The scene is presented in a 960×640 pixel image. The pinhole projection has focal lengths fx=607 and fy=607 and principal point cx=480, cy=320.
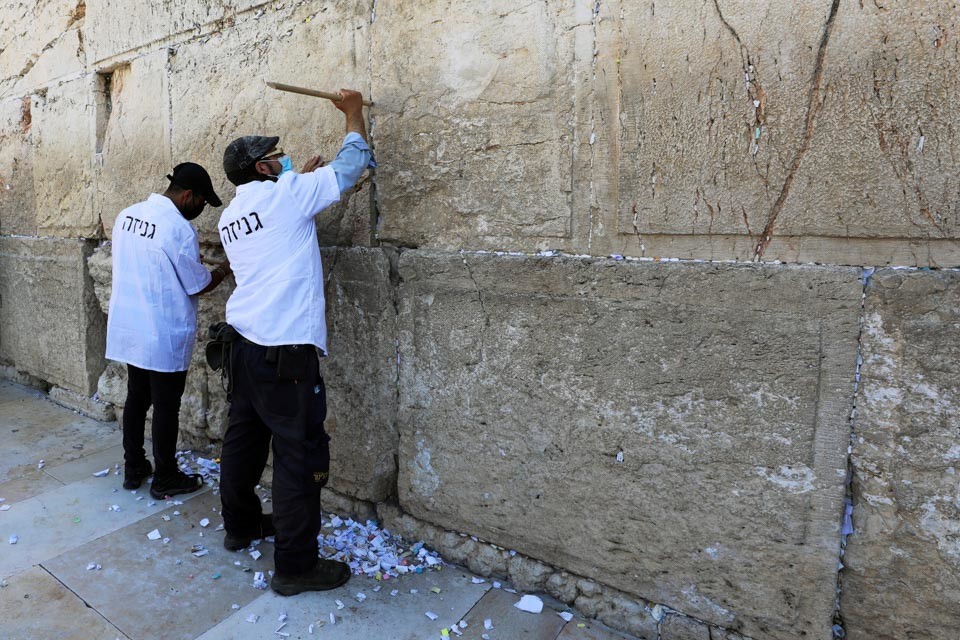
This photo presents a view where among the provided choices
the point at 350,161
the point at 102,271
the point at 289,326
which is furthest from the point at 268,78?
the point at 102,271

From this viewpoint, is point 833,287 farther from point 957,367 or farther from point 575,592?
point 575,592

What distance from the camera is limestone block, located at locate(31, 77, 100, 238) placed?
4242 mm

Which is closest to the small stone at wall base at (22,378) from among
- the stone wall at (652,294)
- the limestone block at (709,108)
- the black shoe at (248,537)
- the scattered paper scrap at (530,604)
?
the black shoe at (248,537)

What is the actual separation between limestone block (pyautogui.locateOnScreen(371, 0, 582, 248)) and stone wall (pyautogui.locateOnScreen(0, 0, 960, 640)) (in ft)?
0.04

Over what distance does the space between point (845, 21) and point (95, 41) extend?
4414 mm

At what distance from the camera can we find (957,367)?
1.67 m

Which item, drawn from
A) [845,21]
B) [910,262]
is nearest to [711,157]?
[845,21]

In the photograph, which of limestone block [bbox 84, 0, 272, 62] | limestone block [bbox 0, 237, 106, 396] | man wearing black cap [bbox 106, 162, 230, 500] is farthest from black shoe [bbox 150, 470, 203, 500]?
limestone block [bbox 84, 0, 272, 62]

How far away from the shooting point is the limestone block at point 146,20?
10.8 feet

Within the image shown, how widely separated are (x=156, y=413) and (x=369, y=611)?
1.65 metres

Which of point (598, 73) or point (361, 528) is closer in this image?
point (598, 73)

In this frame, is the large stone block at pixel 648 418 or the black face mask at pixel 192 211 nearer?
the large stone block at pixel 648 418

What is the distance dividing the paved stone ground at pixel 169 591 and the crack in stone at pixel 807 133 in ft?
5.02

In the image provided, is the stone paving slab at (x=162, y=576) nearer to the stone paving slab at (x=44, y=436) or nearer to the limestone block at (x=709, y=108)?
the stone paving slab at (x=44, y=436)
